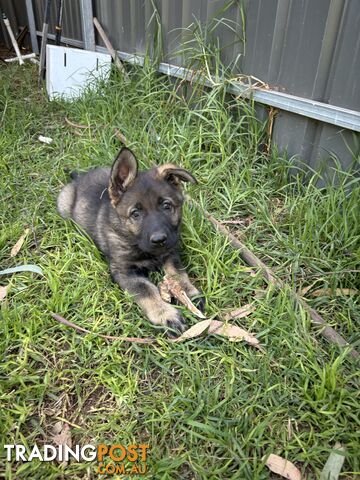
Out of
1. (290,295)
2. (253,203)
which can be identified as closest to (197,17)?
(253,203)

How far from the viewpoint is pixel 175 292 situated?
8.11 ft

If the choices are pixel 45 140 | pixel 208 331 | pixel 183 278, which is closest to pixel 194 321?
pixel 208 331

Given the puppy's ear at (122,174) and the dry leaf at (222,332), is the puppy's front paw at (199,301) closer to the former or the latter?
the dry leaf at (222,332)

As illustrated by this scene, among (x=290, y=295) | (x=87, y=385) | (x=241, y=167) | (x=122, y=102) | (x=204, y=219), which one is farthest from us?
(x=122, y=102)

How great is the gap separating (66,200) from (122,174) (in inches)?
35.7

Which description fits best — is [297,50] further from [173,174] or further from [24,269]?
[24,269]

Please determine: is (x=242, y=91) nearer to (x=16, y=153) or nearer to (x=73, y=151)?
(x=73, y=151)

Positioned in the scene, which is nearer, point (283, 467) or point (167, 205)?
Result: point (283, 467)

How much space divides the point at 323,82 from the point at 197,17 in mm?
1651

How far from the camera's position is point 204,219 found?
294 centimetres

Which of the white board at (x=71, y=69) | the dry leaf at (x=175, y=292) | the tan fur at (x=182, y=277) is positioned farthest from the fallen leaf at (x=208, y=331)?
the white board at (x=71, y=69)

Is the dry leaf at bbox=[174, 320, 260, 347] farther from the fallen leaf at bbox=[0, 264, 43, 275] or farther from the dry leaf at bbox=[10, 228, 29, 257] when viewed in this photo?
the dry leaf at bbox=[10, 228, 29, 257]

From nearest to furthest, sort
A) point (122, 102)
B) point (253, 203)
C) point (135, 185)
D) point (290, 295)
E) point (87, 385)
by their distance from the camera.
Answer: point (87, 385) < point (290, 295) < point (135, 185) < point (253, 203) < point (122, 102)

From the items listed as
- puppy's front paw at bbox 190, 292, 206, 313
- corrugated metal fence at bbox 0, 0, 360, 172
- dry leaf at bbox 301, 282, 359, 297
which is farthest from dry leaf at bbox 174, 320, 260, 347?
corrugated metal fence at bbox 0, 0, 360, 172
